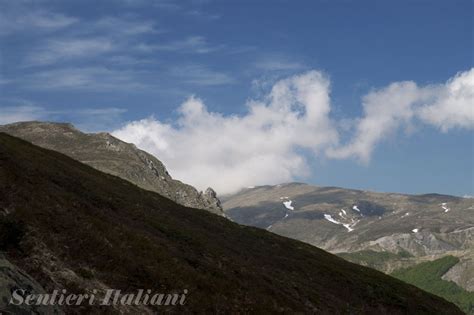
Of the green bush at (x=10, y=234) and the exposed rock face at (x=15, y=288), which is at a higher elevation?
the green bush at (x=10, y=234)

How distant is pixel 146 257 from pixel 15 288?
15.2 m

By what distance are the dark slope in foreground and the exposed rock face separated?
16.4 feet

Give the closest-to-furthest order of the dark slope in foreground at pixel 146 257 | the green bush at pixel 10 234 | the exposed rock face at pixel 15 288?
1. the exposed rock face at pixel 15 288
2. the green bush at pixel 10 234
3. the dark slope in foreground at pixel 146 257

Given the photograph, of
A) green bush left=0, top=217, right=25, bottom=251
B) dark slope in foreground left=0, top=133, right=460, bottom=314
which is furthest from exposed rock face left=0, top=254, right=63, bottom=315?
green bush left=0, top=217, right=25, bottom=251

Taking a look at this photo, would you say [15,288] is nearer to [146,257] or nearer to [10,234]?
[10,234]

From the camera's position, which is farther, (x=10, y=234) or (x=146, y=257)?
(x=146, y=257)

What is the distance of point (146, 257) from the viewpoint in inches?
→ 1137

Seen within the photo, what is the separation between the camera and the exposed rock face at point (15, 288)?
1309 centimetres

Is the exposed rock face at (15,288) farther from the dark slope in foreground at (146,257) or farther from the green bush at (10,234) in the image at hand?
the green bush at (10,234)

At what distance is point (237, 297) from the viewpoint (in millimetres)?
31547

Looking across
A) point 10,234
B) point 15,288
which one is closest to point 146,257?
point 10,234

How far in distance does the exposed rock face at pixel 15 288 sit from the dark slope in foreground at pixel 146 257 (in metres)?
5.01

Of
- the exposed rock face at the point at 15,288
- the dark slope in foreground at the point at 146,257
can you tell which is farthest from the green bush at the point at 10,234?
the exposed rock face at the point at 15,288

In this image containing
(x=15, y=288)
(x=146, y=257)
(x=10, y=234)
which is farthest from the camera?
(x=146, y=257)
